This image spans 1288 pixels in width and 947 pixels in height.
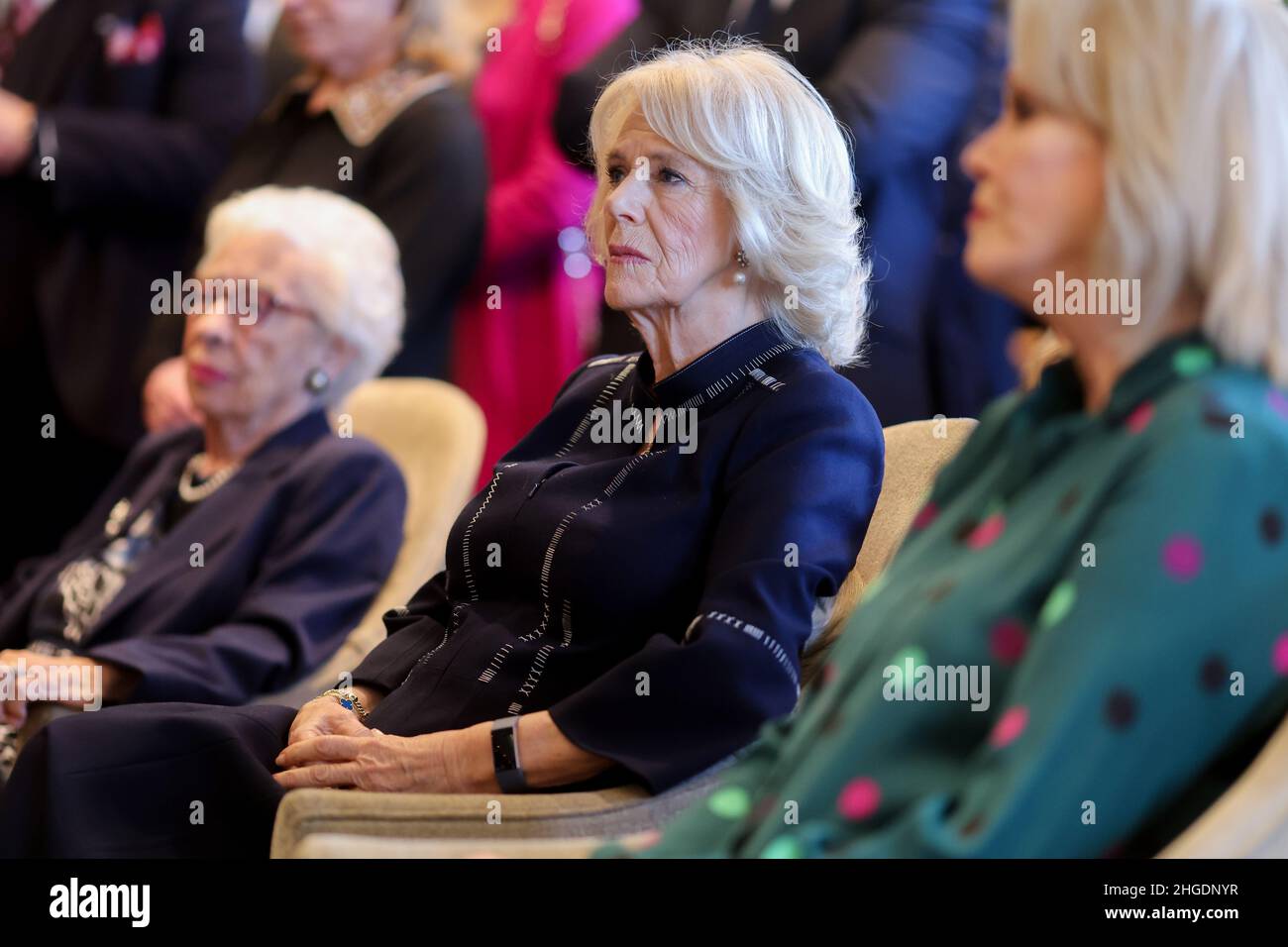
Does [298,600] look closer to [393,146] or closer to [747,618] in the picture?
[747,618]

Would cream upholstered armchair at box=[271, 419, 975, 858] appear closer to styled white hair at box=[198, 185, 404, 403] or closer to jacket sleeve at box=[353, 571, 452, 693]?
jacket sleeve at box=[353, 571, 452, 693]

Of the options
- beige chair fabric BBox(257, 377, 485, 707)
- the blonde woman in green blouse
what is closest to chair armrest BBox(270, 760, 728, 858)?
the blonde woman in green blouse

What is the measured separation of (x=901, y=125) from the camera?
3205 millimetres

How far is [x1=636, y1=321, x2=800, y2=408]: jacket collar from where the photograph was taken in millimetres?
2072

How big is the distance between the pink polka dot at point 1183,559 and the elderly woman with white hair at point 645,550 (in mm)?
656

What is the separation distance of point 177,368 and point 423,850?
221 cm

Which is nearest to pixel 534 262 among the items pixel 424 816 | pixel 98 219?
pixel 98 219

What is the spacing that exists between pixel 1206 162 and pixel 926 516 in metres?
→ 0.40

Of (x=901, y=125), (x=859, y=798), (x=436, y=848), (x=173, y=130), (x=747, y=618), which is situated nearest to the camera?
(x=859, y=798)

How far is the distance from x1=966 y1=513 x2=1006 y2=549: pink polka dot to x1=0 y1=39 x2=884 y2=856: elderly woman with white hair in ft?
1.41

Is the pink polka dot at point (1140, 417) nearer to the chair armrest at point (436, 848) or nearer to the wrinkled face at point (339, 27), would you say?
the chair armrest at point (436, 848)

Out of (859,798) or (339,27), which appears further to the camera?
(339,27)

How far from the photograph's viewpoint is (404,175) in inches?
145

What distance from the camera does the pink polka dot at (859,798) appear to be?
1302 millimetres
